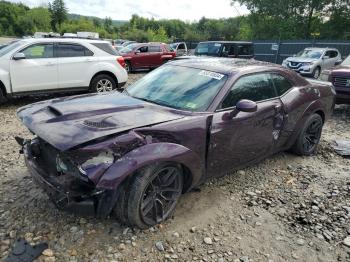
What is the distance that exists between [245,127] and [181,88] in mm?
861

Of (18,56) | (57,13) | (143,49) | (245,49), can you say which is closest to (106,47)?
(18,56)

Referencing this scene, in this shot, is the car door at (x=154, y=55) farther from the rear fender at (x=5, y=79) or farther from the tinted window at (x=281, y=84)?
the tinted window at (x=281, y=84)

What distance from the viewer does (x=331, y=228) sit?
349 centimetres

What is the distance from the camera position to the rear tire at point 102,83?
29.3ft

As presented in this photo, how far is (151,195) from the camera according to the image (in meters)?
3.17

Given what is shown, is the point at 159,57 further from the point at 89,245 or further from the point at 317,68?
the point at 89,245

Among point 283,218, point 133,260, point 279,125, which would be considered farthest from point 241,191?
point 133,260

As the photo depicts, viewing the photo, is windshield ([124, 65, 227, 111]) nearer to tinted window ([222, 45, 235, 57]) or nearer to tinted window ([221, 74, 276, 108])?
tinted window ([221, 74, 276, 108])

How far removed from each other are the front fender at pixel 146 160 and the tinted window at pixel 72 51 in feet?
20.8

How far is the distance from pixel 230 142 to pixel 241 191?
792 mm

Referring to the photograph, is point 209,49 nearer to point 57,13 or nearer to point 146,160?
point 146,160

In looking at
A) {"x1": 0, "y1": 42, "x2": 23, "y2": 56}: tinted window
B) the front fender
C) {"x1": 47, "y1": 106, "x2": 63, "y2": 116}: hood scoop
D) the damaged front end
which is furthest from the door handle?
{"x1": 0, "y1": 42, "x2": 23, "y2": 56}: tinted window

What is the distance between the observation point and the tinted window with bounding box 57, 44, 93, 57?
8.42 metres

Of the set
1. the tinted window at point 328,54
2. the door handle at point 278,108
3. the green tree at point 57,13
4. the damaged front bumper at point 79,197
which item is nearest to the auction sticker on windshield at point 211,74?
the door handle at point 278,108
